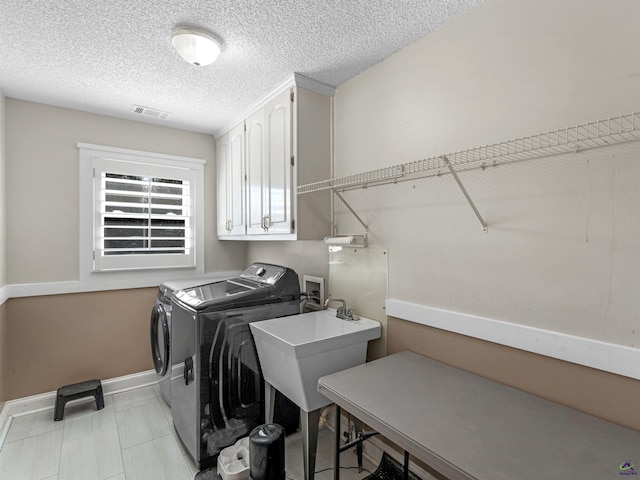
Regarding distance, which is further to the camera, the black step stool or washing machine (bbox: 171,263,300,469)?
the black step stool

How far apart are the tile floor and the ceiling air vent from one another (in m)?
2.44

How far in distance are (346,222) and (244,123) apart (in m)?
1.30

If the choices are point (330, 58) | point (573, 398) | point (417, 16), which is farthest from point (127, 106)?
point (573, 398)

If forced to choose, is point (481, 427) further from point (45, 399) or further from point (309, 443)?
point (45, 399)

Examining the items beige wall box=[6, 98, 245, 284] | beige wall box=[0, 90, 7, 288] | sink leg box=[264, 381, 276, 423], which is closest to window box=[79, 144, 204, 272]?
beige wall box=[6, 98, 245, 284]

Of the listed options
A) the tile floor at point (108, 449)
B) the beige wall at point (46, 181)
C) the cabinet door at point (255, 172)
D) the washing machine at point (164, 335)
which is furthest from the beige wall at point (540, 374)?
the beige wall at point (46, 181)

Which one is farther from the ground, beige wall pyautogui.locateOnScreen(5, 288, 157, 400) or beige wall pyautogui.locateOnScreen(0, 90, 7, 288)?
beige wall pyautogui.locateOnScreen(0, 90, 7, 288)

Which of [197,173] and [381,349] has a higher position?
[197,173]

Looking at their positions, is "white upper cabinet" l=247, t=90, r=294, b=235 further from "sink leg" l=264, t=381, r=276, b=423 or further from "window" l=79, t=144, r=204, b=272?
"sink leg" l=264, t=381, r=276, b=423

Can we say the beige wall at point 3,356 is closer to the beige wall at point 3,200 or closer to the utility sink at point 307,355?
the beige wall at point 3,200

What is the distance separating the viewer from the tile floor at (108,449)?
189 cm

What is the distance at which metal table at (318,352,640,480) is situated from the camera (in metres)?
0.86

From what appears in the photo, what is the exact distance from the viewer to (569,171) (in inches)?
47.6

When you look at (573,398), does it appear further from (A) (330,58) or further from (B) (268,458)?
(A) (330,58)
